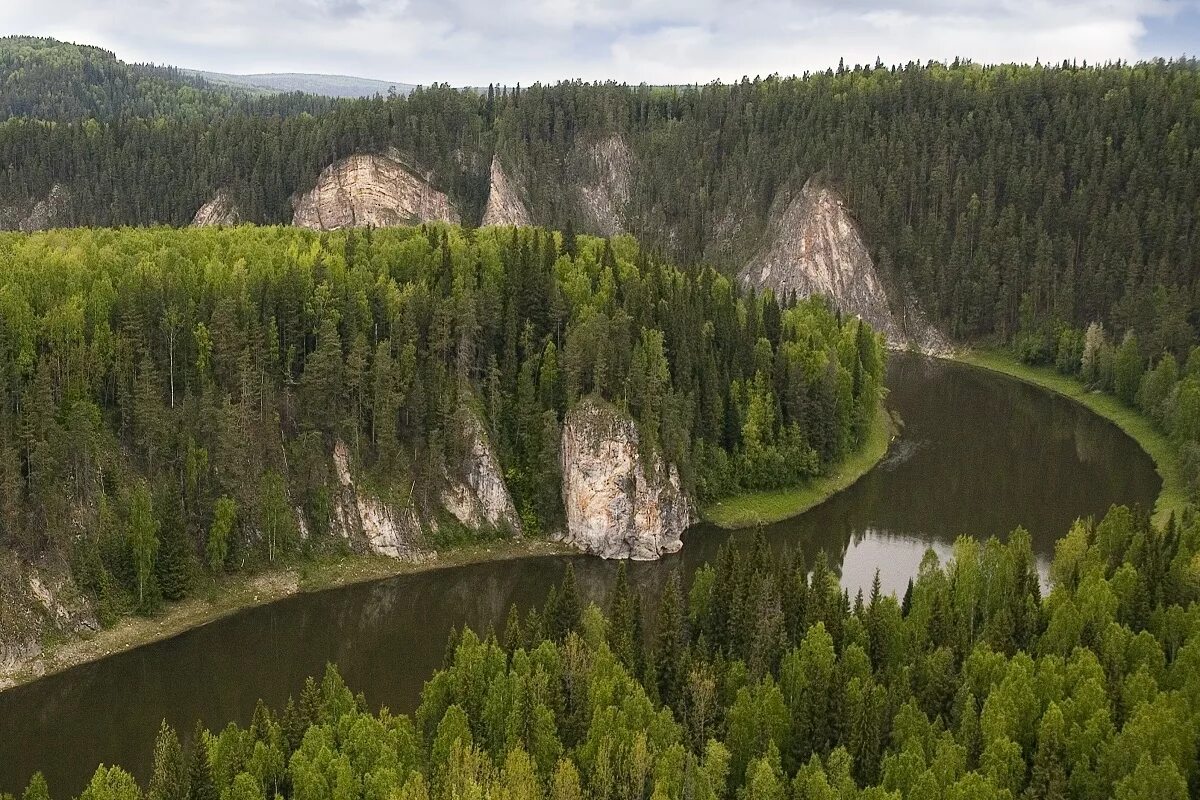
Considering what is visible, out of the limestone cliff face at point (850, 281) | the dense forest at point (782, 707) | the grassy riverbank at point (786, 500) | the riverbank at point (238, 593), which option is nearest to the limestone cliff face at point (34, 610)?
the riverbank at point (238, 593)

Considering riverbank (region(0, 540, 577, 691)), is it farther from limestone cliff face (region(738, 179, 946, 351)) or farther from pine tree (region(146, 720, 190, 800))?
limestone cliff face (region(738, 179, 946, 351))

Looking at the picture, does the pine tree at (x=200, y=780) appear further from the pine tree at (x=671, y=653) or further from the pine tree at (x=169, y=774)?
the pine tree at (x=671, y=653)

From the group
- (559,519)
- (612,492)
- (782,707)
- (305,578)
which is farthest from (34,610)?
(782,707)

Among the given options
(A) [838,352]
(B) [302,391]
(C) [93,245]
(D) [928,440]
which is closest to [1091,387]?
(D) [928,440]

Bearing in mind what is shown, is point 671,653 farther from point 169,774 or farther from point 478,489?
point 478,489

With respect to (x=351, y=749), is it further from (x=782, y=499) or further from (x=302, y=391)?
(x=782, y=499)

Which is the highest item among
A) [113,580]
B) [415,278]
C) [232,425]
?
[415,278]

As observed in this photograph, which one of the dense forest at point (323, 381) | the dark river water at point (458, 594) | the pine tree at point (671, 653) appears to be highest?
the dense forest at point (323, 381)
